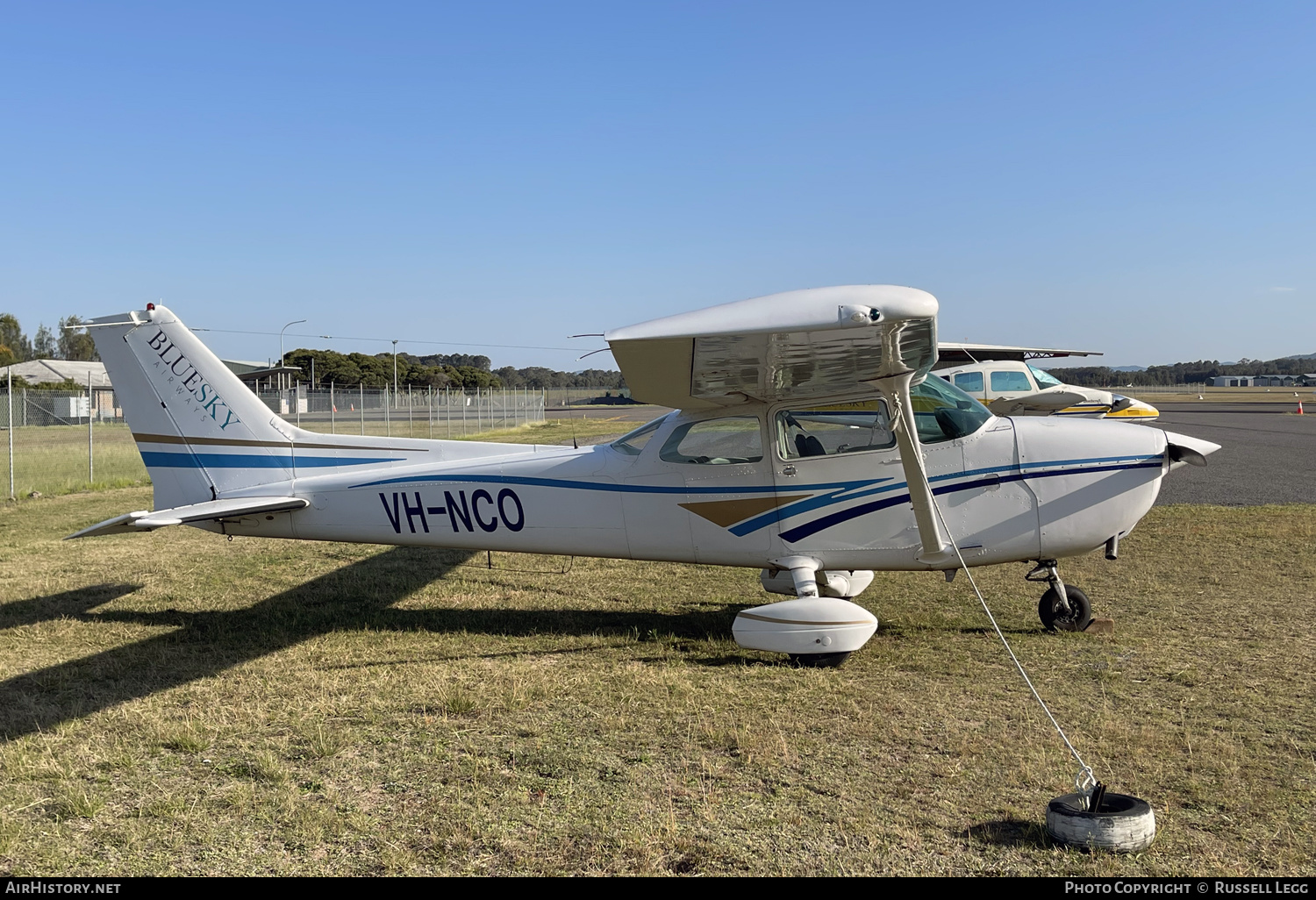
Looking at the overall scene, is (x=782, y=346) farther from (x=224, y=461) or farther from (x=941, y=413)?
(x=224, y=461)

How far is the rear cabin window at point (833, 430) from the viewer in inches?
253

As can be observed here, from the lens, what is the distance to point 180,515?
20.7ft

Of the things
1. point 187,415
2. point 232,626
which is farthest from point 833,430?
point 187,415

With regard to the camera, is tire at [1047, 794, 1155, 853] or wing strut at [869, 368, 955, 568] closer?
tire at [1047, 794, 1155, 853]

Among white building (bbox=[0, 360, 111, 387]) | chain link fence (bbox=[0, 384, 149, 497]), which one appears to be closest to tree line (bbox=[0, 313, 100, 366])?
white building (bbox=[0, 360, 111, 387])

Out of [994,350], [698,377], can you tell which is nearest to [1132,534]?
[698,377]

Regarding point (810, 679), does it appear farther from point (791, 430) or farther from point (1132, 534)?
point (1132, 534)

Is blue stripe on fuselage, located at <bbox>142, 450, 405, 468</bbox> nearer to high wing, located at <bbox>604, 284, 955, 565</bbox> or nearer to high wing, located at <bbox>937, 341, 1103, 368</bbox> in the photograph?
high wing, located at <bbox>604, 284, 955, 565</bbox>

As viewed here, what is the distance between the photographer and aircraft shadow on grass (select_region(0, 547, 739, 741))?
5547mm

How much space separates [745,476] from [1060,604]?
2.51 m

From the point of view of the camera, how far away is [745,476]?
6637 mm

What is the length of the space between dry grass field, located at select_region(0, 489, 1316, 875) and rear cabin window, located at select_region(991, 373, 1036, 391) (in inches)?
560

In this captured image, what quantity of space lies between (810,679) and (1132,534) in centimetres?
677

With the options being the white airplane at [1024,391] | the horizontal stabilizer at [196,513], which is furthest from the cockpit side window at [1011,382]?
the horizontal stabilizer at [196,513]
